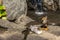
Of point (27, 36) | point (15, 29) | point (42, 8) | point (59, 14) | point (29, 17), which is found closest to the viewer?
point (27, 36)


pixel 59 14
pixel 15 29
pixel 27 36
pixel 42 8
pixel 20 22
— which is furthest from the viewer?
pixel 42 8

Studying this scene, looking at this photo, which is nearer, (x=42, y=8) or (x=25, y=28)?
(x=25, y=28)

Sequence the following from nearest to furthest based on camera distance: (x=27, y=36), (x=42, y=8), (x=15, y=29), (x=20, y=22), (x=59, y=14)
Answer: (x=27, y=36) < (x=15, y=29) < (x=20, y=22) < (x=59, y=14) < (x=42, y=8)

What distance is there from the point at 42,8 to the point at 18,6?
0.98 metres

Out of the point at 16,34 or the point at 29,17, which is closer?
the point at 16,34

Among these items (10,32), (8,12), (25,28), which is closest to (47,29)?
(25,28)

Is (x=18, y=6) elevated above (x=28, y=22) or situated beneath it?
elevated above

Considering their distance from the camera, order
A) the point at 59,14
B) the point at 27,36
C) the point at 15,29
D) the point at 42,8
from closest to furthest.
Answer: the point at 27,36
the point at 15,29
the point at 59,14
the point at 42,8

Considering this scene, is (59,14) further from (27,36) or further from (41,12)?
(27,36)

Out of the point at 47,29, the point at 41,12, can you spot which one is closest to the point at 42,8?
the point at 41,12

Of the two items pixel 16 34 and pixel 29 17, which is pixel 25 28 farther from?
pixel 29 17

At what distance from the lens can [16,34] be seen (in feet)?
9.32

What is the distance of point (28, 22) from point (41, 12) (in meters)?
0.86

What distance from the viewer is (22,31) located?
2.95 m
